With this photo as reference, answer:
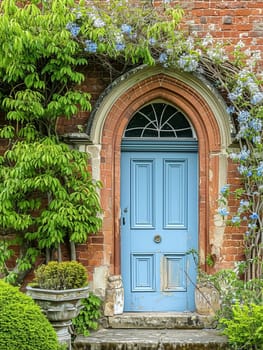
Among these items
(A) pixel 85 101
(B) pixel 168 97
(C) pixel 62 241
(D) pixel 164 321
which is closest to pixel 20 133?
(A) pixel 85 101

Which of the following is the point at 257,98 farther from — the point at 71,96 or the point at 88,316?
the point at 88,316

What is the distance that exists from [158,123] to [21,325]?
10.9 ft

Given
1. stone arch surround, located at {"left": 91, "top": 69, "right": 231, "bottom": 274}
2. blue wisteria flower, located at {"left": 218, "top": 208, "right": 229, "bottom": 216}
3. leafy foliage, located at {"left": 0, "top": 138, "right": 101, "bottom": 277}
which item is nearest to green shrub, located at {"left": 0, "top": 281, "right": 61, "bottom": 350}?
leafy foliage, located at {"left": 0, "top": 138, "right": 101, "bottom": 277}

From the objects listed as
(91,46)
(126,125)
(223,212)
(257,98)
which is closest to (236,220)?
(223,212)

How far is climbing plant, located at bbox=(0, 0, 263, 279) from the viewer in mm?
6273

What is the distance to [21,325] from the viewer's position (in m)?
4.89

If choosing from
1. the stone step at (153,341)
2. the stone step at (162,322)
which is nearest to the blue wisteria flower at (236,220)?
the stone step at (162,322)

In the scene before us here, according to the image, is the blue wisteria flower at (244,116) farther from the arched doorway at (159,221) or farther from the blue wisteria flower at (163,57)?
the blue wisteria flower at (163,57)

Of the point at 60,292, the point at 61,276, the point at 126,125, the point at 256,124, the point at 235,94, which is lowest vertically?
the point at 60,292

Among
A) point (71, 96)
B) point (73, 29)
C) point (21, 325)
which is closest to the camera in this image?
point (21, 325)

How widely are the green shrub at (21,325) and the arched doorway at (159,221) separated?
A: 2119 mm

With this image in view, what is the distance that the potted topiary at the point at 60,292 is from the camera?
5754 millimetres

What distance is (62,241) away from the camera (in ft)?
21.4

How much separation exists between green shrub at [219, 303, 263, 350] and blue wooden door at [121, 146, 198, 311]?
4.24 ft
